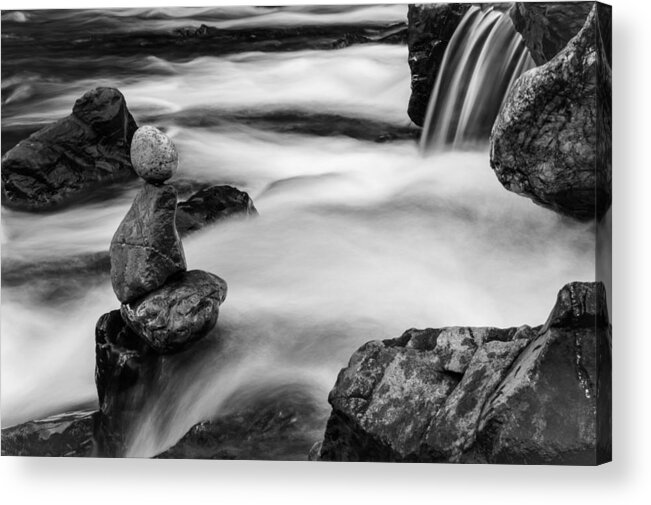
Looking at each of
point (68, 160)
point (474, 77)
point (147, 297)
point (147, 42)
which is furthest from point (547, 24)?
point (68, 160)

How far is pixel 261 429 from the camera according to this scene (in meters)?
5.98

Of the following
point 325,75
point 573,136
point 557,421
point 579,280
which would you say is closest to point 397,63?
point 325,75

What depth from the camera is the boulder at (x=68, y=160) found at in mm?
6305

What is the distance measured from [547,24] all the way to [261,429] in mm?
2274

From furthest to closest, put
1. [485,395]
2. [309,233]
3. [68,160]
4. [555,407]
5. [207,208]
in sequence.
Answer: [68,160] → [207,208] → [309,233] → [485,395] → [555,407]

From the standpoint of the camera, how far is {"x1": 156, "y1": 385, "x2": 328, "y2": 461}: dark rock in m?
5.95

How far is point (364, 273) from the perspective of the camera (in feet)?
19.4

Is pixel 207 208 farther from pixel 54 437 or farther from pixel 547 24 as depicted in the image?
pixel 547 24

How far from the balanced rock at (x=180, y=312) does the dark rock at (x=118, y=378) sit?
0.38 ft

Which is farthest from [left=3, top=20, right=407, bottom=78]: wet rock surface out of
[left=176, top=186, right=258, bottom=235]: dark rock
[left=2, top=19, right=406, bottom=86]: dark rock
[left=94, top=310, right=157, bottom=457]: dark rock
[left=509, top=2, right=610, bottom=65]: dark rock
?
[left=94, top=310, right=157, bottom=457]: dark rock

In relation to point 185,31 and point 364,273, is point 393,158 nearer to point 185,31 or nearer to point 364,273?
point 364,273

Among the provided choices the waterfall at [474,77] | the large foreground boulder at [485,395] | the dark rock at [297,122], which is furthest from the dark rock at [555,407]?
the dark rock at [297,122]

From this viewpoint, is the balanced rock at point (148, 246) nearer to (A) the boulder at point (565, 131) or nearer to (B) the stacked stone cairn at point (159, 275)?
(B) the stacked stone cairn at point (159, 275)

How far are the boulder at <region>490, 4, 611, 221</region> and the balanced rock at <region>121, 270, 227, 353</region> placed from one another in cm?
148
